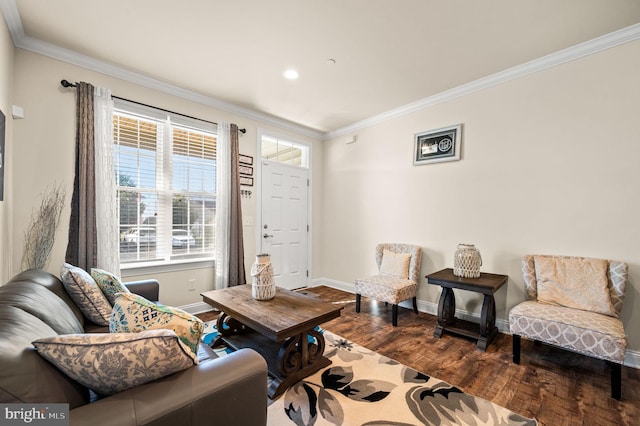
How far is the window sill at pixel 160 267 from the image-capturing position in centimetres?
300

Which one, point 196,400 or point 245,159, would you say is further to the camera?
point 245,159

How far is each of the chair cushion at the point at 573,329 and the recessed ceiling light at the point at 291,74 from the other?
10.2ft

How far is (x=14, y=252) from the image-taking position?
2389 millimetres

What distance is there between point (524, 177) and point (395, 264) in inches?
68.3

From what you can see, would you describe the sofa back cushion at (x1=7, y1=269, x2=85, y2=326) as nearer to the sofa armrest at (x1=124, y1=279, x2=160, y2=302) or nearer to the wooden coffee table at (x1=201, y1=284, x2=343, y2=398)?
the sofa armrest at (x1=124, y1=279, x2=160, y2=302)

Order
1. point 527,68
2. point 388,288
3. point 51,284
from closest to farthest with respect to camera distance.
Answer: point 51,284, point 527,68, point 388,288

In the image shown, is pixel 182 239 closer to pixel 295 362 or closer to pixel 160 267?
pixel 160 267

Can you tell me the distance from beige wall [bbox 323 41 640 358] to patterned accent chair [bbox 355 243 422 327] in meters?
0.19

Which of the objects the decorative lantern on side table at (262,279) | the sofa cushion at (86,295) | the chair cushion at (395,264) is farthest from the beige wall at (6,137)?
the chair cushion at (395,264)

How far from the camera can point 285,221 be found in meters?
4.51

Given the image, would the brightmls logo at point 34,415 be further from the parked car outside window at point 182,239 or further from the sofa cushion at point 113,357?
the parked car outside window at point 182,239

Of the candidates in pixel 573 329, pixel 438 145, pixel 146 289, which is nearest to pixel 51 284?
pixel 146 289

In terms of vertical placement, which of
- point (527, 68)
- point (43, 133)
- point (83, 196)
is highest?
point (527, 68)

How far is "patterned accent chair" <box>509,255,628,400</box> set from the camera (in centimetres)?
191
